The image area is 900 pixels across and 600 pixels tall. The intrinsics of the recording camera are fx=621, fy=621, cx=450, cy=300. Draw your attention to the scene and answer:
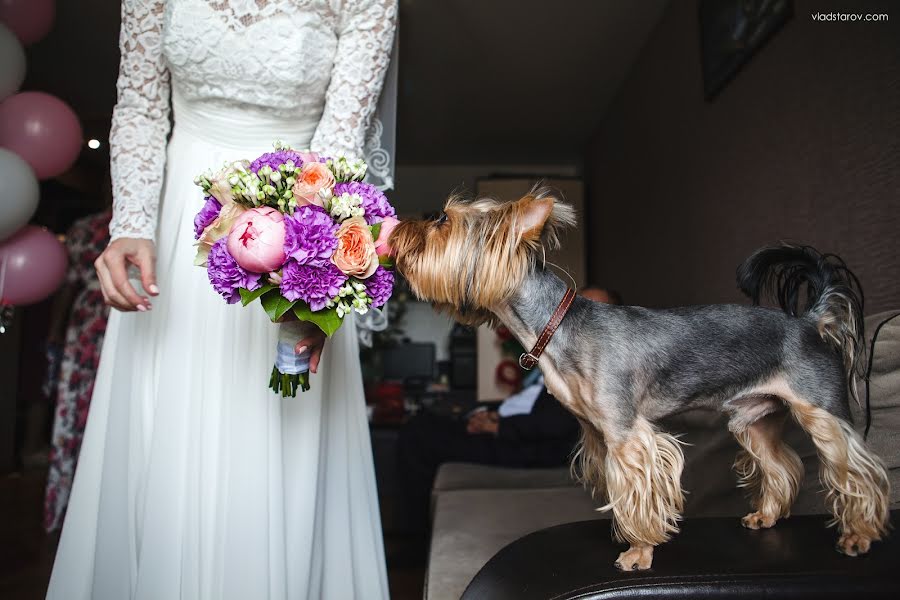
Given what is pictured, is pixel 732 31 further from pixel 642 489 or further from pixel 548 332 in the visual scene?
pixel 642 489

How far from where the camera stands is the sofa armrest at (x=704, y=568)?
0.90 metres

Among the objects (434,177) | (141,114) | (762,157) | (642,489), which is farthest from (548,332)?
(434,177)

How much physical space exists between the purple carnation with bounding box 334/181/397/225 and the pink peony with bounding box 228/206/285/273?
0.48ft

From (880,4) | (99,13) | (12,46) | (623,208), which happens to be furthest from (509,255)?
(623,208)

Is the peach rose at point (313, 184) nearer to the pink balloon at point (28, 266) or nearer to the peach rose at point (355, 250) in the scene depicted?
the peach rose at point (355, 250)

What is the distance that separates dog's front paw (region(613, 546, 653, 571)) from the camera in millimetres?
1019

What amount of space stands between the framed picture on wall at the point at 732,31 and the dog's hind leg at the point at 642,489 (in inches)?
85.2

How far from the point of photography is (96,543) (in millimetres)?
1251

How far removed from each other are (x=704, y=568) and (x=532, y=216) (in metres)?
0.65

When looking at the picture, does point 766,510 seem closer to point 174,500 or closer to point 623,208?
point 174,500

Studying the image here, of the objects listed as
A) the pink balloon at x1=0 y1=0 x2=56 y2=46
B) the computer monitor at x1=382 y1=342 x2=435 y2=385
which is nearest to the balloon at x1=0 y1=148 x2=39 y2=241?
the pink balloon at x1=0 y1=0 x2=56 y2=46

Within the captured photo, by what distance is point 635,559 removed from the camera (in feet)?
3.39

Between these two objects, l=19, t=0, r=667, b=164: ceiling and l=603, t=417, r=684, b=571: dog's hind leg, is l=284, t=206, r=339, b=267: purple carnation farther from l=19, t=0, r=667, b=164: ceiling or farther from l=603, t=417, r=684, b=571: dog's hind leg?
l=19, t=0, r=667, b=164: ceiling

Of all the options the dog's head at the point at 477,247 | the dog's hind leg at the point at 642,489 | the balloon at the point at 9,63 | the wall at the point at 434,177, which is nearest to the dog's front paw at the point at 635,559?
the dog's hind leg at the point at 642,489
